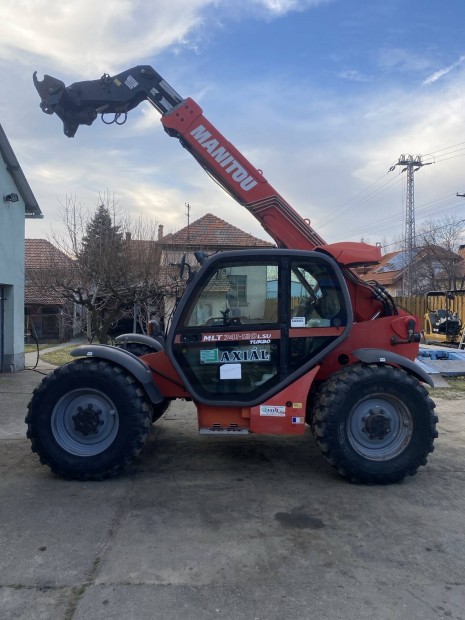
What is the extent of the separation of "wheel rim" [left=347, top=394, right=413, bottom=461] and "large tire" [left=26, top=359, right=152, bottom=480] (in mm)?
2107

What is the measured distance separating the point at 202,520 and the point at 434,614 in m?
1.86

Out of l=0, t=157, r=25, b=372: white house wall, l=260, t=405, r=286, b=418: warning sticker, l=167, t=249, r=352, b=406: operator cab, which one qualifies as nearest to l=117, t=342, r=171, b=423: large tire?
l=167, t=249, r=352, b=406: operator cab

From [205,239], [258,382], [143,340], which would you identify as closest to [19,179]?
[143,340]

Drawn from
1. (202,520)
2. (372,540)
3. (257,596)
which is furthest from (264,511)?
(257,596)

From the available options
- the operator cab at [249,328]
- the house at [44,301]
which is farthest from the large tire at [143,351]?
the house at [44,301]

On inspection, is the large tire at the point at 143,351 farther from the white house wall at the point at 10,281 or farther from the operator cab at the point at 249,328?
the white house wall at the point at 10,281

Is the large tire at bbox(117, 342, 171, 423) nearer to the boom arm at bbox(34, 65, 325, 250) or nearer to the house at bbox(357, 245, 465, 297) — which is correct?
the boom arm at bbox(34, 65, 325, 250)

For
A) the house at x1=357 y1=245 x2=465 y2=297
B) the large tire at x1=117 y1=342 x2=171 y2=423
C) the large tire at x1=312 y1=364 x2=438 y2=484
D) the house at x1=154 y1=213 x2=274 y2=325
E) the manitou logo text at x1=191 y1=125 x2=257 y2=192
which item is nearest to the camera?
the large tire at x1=312 y1=364 x2=438 y2=484

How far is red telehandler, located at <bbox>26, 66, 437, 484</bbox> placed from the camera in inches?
195

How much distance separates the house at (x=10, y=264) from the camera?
1202cm

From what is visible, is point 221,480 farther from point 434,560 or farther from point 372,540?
point 434,560

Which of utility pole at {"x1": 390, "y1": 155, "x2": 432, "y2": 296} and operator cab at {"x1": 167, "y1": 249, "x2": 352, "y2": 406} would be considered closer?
operator cab at {"x1": 167, "y1": 249, "x2": 352, "y2": 406}

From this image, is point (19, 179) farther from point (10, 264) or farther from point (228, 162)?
point (228, 162)

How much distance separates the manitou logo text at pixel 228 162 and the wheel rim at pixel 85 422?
3.03 meters
